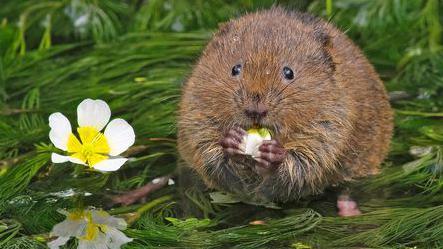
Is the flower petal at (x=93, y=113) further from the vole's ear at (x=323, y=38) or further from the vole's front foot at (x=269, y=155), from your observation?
the vole's ear at (x=323, y=38)

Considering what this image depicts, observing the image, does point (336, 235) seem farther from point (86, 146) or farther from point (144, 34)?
point (144, 34)

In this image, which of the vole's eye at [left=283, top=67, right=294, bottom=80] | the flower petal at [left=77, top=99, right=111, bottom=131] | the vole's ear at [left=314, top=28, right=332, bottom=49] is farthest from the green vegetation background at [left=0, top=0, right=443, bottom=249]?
the vole's ear at [left=314, top=28, right=332, bottom=49]

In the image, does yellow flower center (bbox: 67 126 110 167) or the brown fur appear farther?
yellow flower center (bbox: 67 126 110 167)

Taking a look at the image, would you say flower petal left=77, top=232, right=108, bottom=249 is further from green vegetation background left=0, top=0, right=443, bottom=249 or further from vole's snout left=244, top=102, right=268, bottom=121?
vole's snout left=244, top=102, right=268, bottom=121

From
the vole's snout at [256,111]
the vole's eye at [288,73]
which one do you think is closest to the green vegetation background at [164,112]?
the vole's snout at [256,111]

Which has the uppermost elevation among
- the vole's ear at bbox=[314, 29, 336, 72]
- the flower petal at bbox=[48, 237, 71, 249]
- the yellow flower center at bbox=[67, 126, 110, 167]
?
the vole's ear at bbox=[314, 29, 336, 72]

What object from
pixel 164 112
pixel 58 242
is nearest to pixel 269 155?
pixel 58 242

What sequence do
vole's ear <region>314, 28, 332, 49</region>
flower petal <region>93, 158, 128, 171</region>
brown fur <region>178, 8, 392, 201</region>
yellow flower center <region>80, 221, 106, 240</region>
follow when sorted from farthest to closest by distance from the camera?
vole's ear <region>314, 28, 332, 49</region>, flower petal <region>93, 158, 128, 171</region>, brown fur <region>178, 8, 392, 201</region>, yellow flower center <region>80, 221, 106, 240</region>
